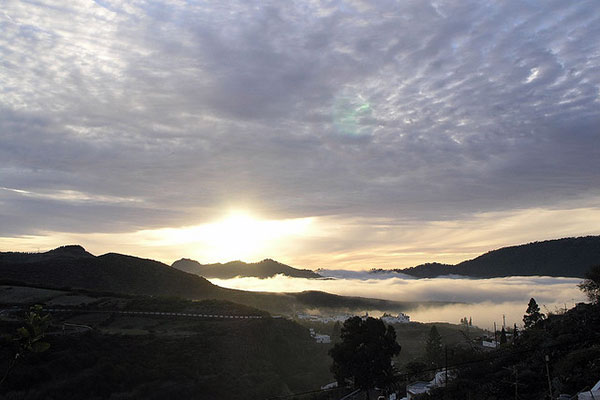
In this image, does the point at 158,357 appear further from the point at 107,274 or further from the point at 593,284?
the point at 107,274

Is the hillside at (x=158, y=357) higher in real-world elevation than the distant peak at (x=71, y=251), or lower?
lower

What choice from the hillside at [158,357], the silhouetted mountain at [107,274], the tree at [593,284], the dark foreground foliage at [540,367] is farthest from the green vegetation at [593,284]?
the silhouetted mountain at [107,274]

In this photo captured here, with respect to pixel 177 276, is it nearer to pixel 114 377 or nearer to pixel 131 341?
pixel 131 341

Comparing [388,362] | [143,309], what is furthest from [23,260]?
[388,362]

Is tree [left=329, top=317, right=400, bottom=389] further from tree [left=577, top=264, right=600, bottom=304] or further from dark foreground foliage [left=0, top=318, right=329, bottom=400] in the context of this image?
tree [left=577, top=264, right=600, bottom=304]

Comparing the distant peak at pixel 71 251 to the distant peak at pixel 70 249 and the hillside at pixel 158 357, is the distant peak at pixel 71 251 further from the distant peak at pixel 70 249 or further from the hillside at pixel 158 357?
the hillside at pixel 158 357

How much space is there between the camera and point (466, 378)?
39.8m

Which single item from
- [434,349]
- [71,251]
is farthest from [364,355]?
[71,251]

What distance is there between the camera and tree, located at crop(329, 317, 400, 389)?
51656 mm

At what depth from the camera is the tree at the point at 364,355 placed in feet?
169

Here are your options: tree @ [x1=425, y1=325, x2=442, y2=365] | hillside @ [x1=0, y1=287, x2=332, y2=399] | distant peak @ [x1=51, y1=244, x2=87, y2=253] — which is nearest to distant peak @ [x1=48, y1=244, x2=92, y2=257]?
distant peak @ [x1=51, y1=244, x2=87, y2=253]

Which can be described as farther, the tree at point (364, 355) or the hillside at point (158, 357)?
the tree at point (364, 355)

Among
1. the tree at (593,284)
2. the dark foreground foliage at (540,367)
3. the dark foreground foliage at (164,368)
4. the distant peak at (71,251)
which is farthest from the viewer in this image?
the distant peak at (71,251)

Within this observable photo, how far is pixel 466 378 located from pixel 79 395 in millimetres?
35841
